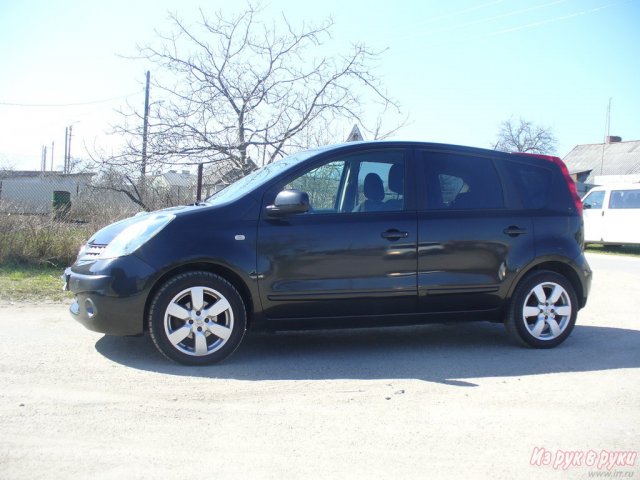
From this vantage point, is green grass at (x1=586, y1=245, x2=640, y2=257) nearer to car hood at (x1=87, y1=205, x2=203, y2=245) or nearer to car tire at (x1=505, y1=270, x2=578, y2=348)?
car tire at (x1=505, y1=270, x2=578, y2=348)

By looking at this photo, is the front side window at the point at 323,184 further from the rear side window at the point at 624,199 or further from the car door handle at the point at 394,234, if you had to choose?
the rear side window at the point at 624,199

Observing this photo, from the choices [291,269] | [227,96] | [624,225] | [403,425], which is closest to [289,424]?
[403,425]

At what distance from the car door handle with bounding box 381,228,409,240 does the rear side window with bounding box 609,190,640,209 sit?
50.6 feet

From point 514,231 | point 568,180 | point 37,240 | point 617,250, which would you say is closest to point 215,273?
point 514,231

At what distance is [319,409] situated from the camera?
4.01m

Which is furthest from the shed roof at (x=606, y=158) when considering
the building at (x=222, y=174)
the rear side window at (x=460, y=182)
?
the rear side window at (x=460, y=182)

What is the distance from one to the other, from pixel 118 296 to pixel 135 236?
48 cm

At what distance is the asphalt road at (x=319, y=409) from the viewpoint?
3.23 metres

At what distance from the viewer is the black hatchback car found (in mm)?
4844

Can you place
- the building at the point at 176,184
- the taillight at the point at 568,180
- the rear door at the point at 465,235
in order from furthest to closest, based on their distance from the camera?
the building at the point at 176,184 → the taillight at the point at 568,180 → the rear door at the point at 465,235

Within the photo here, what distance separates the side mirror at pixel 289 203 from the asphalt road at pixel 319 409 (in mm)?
1217

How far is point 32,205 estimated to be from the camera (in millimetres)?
9664

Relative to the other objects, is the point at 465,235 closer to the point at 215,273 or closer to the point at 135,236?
the point at 215,273

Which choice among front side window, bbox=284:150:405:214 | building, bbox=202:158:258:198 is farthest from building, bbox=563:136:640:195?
front side window, bbox=284:150:405:214
